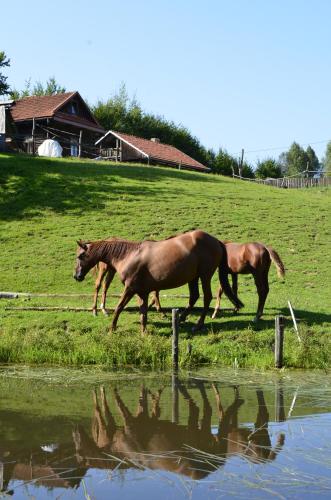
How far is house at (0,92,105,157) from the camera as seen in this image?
48625 mm

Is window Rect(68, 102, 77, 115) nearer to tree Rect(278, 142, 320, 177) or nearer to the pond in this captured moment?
the pond

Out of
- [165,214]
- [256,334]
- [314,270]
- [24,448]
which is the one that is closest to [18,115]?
[165,214]

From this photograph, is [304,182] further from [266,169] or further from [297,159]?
[297,159]

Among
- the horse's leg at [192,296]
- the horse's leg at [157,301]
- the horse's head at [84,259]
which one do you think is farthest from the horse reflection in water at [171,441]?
the horse's head at [84,259]

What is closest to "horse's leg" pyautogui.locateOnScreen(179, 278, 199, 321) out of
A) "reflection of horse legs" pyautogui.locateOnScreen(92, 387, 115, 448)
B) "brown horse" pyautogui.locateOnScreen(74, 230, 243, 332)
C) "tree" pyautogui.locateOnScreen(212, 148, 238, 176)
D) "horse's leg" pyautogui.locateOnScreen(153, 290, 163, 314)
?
"brown horse" pyautogui.locateOnScreen(74, 230, 243, 332)

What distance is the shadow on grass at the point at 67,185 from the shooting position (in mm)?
31562

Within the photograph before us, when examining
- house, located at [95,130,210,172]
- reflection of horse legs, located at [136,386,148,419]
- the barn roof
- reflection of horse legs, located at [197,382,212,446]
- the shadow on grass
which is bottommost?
reflection of horse legs, located at [136,386,148,419]

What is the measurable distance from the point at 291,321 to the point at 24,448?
8.34 m

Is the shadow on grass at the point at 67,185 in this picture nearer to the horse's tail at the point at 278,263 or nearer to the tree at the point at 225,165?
the horse's tail at the point at 278,263

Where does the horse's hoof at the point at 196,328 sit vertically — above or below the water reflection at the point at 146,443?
above

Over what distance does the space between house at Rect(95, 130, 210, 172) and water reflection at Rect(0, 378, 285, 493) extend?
136ft

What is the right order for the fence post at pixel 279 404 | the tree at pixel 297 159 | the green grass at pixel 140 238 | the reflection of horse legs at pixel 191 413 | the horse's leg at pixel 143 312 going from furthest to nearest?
1. the tree at pixel 297 159
2. the horse's leg at pixel 143 312
3. the green grass at pixel 140 238
4. the fence post at pixel 279 404
5. the reflection of horse legs at pixel 191 413

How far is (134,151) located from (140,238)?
27.7 metres

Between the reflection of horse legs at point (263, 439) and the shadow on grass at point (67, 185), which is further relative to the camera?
the shadow on grass at point (67, 185)
